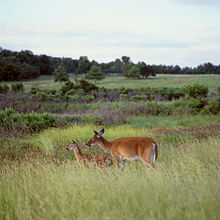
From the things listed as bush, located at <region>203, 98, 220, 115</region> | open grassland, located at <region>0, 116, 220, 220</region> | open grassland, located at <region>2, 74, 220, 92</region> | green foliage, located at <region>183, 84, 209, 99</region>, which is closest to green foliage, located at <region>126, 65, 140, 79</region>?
open grassland, located at <region>2, 74, 220, 92</region>

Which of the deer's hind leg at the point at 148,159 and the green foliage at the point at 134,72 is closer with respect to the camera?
the deer's hind leg at the point at 148,159

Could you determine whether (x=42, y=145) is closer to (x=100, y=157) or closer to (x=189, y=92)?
(x=100, y=157)

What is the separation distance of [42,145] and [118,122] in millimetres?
7014

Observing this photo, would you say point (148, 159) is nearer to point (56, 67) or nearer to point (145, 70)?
point (145, 70)

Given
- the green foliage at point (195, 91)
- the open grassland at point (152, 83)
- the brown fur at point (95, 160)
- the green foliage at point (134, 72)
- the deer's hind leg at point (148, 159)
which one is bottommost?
the brown fur at point (95, 160)

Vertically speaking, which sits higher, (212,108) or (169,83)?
(169,83)

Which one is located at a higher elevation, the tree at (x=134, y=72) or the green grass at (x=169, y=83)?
the tree at (x=134, y=72)

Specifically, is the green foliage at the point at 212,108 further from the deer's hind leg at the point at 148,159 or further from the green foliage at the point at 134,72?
the green foliage at the point at 134,72

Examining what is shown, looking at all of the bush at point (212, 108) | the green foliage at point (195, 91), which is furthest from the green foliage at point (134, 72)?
the bush at point (212, 108)

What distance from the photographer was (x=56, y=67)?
316ft

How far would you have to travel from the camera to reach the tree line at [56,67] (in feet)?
252

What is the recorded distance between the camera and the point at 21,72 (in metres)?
78.4

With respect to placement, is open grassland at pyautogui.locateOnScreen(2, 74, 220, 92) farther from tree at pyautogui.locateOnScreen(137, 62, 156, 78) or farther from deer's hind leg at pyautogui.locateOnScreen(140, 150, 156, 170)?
deer's hind leg at pyautogui.locateOnScreen(140, 150, 156, 170)

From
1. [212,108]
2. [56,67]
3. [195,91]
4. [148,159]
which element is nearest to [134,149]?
[148,159]
